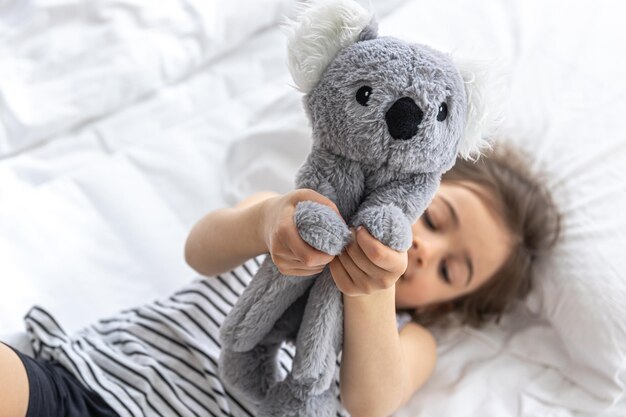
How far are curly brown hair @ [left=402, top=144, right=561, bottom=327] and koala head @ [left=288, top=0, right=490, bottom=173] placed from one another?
1.49 ft

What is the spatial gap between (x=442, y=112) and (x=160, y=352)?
0.53 meters

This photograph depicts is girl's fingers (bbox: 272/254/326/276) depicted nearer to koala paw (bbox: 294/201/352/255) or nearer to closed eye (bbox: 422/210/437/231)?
koala paw (bbox: 294/201/352/255)

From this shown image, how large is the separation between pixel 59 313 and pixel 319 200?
0.58 m

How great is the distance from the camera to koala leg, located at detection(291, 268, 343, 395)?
64 centimetres

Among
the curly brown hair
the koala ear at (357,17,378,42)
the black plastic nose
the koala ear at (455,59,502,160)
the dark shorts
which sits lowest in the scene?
the curly brown hair

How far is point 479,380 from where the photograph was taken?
1.02 meters

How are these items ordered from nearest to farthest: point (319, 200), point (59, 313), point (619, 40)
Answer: point (319, 200) → point (59, 313) → point (619, 40)

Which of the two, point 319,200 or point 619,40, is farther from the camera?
point 619,40

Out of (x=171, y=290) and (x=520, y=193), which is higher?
(x=171, y=290)

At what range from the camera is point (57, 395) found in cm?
80

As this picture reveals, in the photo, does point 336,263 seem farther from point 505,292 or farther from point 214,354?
point 505,292

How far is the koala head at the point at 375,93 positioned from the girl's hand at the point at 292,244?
5cm

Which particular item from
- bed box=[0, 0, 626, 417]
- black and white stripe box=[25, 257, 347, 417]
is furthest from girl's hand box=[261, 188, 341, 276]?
bed box=[0, 0, 626, 417]

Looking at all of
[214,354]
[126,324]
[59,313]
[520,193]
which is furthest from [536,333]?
[59,313]
